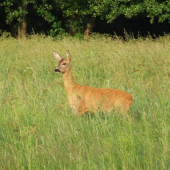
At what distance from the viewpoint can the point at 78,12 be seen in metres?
19.1

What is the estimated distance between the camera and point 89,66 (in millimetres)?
8781

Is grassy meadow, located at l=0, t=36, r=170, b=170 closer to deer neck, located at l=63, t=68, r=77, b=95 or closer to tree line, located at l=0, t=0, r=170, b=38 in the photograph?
deer neck, located at l=63, t=68, r=77, b=95

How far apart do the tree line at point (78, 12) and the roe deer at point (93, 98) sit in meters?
9.93

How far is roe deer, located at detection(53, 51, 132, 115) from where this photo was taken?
17.5 ft

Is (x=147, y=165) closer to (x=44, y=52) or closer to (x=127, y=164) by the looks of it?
(x=127, y=164)

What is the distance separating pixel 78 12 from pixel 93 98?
13.9 m

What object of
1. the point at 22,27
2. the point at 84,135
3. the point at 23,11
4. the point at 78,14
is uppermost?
the point at 23,11

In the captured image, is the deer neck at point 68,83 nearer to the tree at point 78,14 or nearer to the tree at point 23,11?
the tree at point 78,14

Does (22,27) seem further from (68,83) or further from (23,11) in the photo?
(68,83)

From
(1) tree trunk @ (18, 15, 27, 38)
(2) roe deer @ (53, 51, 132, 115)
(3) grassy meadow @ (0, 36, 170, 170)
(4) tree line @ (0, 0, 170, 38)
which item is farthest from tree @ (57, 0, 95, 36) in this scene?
(2) roe deer @ (53, 51, 132, 115)

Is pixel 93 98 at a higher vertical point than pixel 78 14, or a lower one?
lower

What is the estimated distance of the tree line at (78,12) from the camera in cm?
1698

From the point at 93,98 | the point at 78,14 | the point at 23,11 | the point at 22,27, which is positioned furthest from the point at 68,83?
the point at 22,27

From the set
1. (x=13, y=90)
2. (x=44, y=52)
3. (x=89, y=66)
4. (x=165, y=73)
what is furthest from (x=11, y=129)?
(x=44, y=52)
